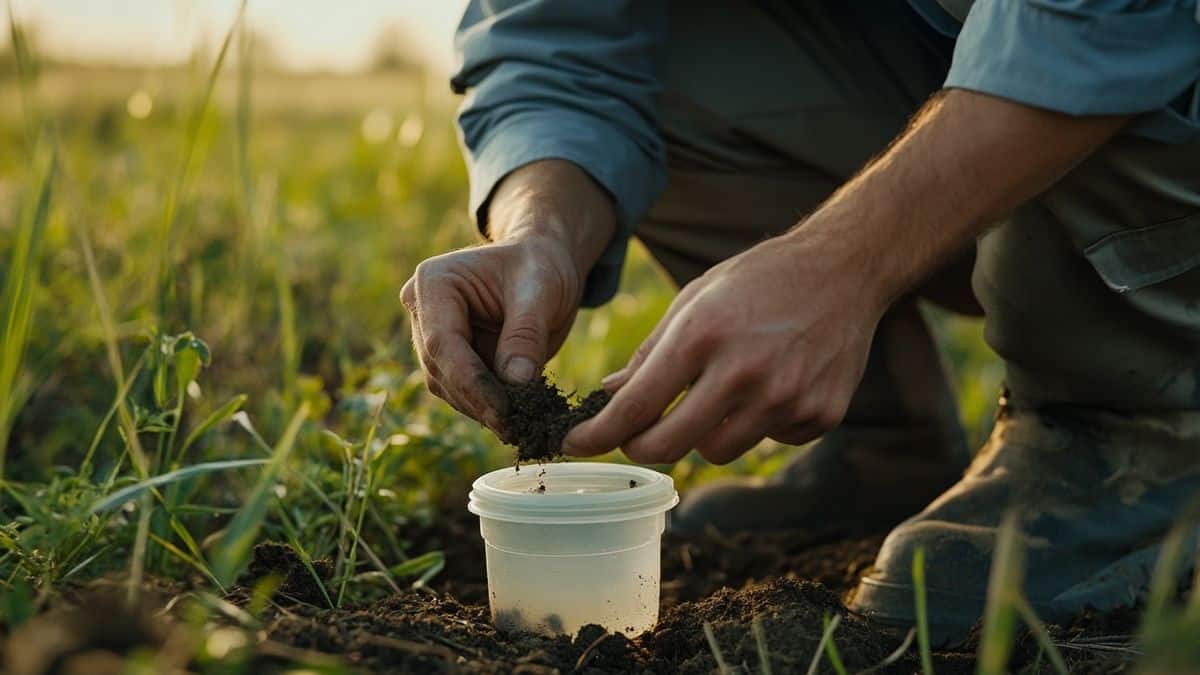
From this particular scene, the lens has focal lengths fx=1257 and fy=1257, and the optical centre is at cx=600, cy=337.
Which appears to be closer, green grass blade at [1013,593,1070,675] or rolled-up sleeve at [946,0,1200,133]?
green grass blade at [1013,593,1070,675]

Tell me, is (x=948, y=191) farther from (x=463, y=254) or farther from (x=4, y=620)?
(x=4, y=620)

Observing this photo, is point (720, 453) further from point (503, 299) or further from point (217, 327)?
point (217, 327)

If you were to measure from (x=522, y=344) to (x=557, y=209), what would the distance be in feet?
1.23

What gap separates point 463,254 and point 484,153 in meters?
0.49

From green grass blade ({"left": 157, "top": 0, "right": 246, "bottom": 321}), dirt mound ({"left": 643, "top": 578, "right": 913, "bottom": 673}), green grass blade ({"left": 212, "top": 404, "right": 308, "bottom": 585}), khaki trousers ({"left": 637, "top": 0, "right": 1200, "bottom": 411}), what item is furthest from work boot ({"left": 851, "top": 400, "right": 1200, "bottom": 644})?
green grass blade ({"left": 157, "top": 0, "right": 246, "bottom": 321})

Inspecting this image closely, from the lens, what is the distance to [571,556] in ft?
5.40

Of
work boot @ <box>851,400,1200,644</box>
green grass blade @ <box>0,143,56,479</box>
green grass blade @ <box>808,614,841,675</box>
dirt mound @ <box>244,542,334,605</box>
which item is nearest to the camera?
green grass blade @ <box>808,614,841,675</box>

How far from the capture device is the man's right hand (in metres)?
1.69

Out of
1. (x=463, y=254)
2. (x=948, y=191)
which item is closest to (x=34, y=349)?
(x=463, y=254)

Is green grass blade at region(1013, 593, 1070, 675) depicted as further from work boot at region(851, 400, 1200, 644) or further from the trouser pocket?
the trouser pocket

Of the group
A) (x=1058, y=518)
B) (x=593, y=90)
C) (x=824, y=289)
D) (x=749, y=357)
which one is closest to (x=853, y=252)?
(x=824, y=289)

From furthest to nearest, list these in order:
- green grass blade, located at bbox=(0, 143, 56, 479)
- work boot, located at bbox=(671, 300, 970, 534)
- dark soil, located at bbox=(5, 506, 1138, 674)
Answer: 1. work boot, located at bbox=(671, 300, 970, 534)
2. green grass blade, located at bbox=(0, 143, 56, 479)
3. dark soil, located at bbox=(5, 506, 1138, 674)

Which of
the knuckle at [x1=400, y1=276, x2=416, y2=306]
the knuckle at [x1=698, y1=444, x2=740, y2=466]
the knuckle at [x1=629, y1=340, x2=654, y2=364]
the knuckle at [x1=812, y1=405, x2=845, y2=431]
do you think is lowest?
the knuckle at [x1=698, y1=444, x2=740, y2=466]

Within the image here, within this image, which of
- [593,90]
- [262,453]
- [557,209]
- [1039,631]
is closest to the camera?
[1039,631]
